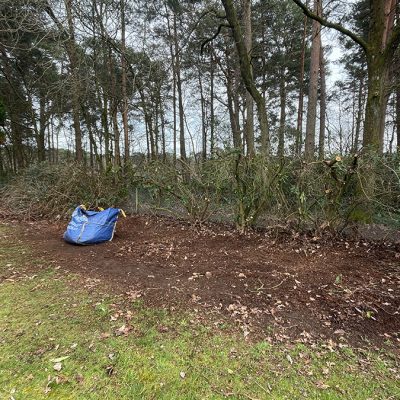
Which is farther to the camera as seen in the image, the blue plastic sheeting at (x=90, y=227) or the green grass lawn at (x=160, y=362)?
the blue plastic sheeting at (x=90, y=227)

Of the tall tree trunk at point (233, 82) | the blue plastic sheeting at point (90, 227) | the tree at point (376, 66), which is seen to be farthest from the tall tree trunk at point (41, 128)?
the tree at point (376, 66)

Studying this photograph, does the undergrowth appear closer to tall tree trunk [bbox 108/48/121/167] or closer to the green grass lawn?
tall tree trunk [bbox 108/48/121/167]

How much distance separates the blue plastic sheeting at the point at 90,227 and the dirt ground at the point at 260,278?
0.15 metres

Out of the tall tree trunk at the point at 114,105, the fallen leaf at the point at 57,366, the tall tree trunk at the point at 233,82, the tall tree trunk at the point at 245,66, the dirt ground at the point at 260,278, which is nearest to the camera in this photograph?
the fallen leaf at the point at 57,366

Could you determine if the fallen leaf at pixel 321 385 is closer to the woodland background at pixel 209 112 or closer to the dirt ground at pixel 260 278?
the dirt ground at pixel 260 278

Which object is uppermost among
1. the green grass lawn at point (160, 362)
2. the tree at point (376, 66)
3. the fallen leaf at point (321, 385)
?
the tree at point (376, 66)

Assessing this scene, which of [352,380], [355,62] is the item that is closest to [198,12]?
[355,62]

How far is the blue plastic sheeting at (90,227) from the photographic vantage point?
4.51m

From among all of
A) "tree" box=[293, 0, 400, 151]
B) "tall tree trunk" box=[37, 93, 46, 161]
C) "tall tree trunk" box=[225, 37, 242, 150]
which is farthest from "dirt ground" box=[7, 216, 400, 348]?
"tall tree trunk" box=[225, 37, 242, 150]

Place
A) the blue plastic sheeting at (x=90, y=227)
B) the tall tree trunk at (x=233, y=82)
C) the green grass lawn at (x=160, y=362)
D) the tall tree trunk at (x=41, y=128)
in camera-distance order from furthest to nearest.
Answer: the tall tree trunk at (x=41, y=128) → the tall tree trunk at (x=233, y=82) → the blue plastic sheeting at (x=90, y=227) → the green grass lawn at (x=160, y=362)

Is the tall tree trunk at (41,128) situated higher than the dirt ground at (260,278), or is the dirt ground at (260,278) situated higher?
the tall tree trunk at (41,128)

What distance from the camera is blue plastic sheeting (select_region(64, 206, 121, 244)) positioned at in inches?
178

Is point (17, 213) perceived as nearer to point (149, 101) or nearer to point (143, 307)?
point (143, 307)

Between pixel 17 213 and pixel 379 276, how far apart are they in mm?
7500
